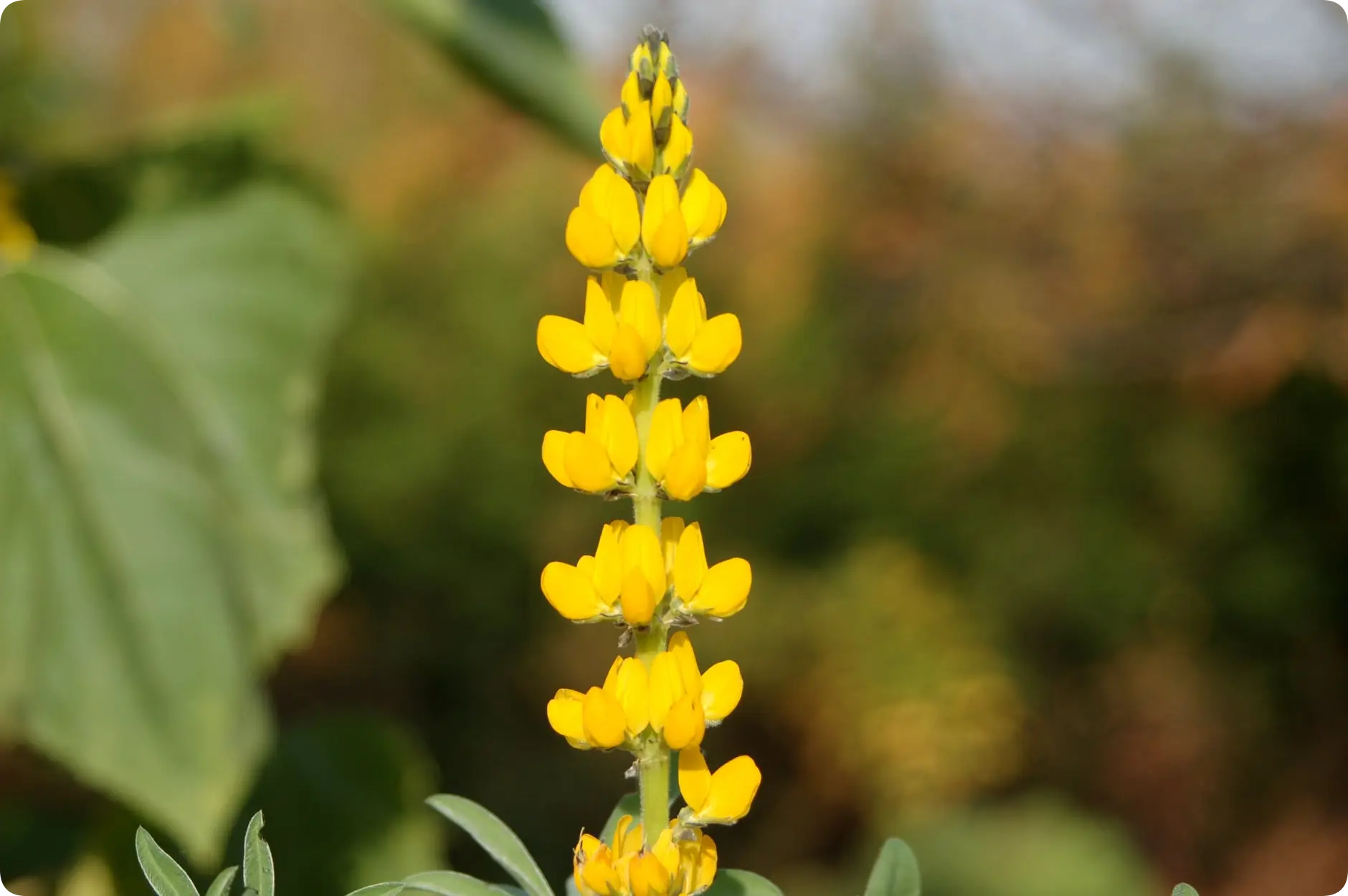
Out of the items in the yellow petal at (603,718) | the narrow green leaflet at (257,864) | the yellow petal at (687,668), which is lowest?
the narrow green leaflet at (257,864)

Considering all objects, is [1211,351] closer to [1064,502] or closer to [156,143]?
[1064,502]

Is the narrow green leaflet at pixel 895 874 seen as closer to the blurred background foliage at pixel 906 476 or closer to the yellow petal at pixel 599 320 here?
the yellow petal at pixel 599 320

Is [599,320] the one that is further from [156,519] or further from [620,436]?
[156,519]

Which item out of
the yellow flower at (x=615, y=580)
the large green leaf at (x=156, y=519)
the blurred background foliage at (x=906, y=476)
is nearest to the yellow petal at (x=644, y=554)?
the yellow flower at (x=615, y=580)

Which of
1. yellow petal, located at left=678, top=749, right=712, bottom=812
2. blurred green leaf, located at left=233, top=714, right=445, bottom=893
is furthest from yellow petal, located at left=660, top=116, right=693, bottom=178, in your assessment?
blurred green leaf, located at left=233, top=714, right=445, bottom=893

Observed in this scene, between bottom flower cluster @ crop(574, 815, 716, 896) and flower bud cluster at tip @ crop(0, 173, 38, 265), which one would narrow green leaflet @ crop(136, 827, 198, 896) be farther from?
flower bud cluster at tip @ crop(0, 173, 38, 265)

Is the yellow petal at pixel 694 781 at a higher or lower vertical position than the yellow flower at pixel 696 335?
lower

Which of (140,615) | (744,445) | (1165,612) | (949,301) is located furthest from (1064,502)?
(744,445)
